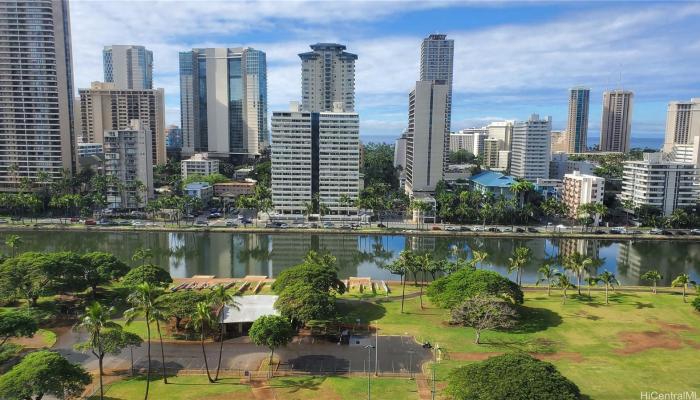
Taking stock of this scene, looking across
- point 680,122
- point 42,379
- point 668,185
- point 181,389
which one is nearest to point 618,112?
point 680,122

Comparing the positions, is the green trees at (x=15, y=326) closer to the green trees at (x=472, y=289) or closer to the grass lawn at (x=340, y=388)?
the grass lawn at (x=340, y=388)

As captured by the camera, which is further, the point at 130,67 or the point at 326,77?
the point at 130,67

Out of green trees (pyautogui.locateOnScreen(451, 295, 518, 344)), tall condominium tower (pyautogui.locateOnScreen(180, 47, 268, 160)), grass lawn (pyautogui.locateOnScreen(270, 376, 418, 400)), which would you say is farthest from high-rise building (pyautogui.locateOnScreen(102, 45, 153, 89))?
grass lawn (pyautogui.locateOnScreen(270, 376, 418, 400))

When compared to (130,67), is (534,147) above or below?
below

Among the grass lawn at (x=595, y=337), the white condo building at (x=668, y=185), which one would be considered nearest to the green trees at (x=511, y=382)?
the grass lawn at (x=595, y=337)

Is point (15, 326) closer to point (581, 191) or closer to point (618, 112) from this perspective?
point (581, 191)

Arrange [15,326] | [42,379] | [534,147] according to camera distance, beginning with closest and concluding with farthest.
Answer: [42,379] < [15,326] < [534,147]

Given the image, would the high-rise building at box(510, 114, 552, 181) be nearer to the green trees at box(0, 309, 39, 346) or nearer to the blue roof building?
the blue roof building
